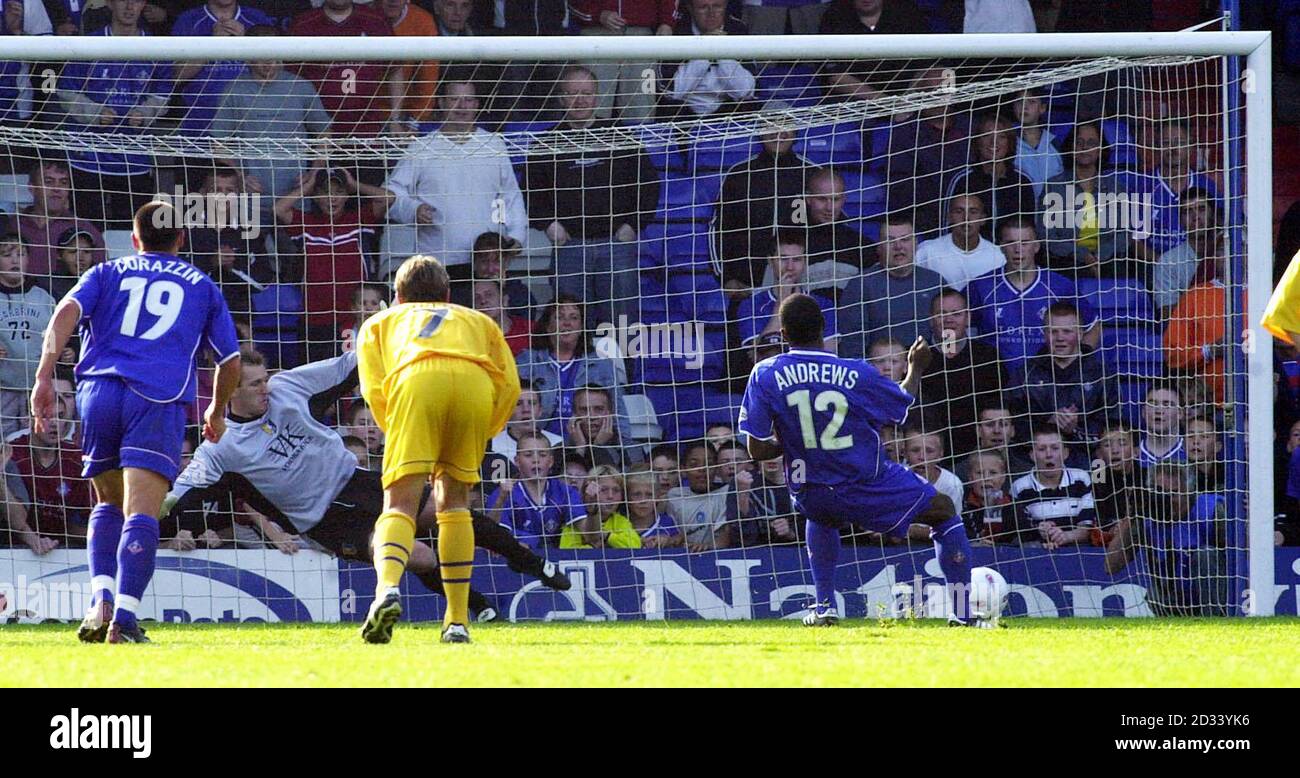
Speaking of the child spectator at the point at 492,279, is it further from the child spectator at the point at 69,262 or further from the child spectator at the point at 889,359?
the child spectator at the point at 69,262

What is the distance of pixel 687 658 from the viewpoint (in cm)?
504

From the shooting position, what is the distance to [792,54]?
25.8 ft

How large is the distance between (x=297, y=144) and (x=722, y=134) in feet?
8.12

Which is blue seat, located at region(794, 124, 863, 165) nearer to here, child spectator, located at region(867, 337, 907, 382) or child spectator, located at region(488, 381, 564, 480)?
child spectator, located at region(867, 337, 907, 382)

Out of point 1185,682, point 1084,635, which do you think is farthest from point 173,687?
point 1084,635

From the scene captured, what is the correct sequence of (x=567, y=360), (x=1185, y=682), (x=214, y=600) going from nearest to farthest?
(x=1185, y=682)
(x=214, y=600)
(x=567, y=360)

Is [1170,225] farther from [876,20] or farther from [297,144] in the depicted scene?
[297,144]

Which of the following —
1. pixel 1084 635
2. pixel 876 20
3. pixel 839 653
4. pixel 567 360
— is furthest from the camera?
pixel 876 20

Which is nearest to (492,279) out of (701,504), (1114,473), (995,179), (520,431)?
(520,431)

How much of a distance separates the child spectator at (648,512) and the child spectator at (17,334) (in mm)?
3202

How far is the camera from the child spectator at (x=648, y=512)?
884cm

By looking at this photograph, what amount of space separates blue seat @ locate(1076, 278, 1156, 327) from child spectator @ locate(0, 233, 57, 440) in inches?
233

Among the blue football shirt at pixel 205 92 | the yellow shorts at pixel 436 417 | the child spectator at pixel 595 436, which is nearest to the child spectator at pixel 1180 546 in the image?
the child spectator at pixel 595 436

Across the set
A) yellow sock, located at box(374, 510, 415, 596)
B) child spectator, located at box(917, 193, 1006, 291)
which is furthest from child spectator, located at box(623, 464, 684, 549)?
yellow sock, located at box(374, 510, 415, 596)
